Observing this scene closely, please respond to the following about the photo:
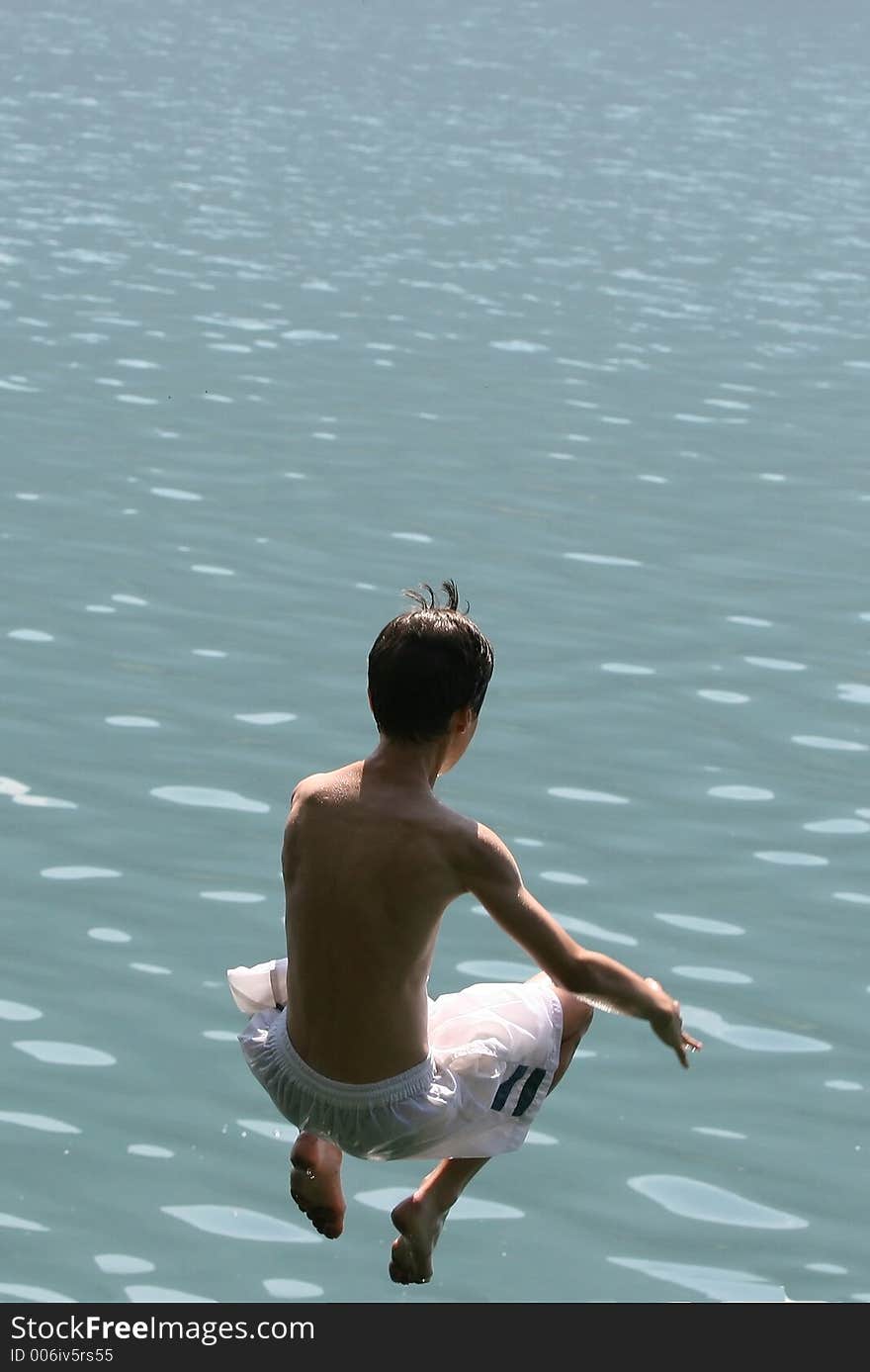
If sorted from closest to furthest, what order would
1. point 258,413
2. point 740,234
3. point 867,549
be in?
point 867,549, point 258,413, point 740,234

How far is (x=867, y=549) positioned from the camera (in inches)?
586

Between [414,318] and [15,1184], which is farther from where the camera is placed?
[414,318]

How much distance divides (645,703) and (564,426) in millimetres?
6409

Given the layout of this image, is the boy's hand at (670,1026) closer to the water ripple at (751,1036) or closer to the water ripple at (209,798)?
the water ripple at (751,1036)

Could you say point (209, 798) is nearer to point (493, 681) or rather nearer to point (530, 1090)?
point (493, 681)

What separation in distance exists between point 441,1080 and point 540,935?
2.03 ft

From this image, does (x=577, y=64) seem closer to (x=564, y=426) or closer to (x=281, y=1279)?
(x=564, y=426)

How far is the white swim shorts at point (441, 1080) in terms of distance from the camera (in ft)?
19.6

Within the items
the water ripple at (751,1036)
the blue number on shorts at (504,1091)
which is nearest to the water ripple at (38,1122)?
the blue number on shorts at (504,1091)

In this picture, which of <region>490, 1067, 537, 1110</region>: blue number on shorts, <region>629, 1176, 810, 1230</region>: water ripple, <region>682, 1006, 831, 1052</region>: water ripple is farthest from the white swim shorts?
<region>682, 1006, 831, 1052</region>: water ripple

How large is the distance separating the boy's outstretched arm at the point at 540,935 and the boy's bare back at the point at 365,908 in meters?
0.05

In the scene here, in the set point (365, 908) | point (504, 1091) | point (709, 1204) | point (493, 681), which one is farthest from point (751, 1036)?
point (493, 681)

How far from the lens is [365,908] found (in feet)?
19.0
